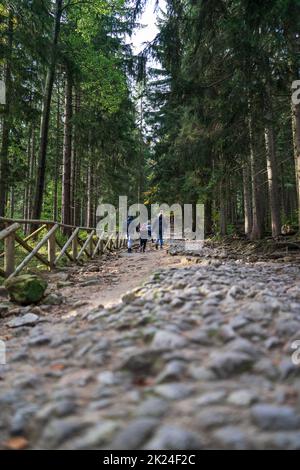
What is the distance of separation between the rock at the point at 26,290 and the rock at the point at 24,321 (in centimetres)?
91

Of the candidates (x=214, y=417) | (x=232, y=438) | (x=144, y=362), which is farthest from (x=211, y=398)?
(x=144, y=362)

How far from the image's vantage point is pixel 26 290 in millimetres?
5949

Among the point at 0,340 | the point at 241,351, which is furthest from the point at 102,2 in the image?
the point at 241,351

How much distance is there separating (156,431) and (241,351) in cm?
104

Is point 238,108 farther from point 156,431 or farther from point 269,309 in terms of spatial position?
point 156,431

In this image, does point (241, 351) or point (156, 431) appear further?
point (241, 351)

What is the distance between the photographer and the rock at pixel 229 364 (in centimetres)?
243

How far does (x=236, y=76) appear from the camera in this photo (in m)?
9.24

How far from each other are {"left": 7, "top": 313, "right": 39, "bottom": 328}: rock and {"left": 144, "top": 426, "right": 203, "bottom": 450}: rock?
132 inches

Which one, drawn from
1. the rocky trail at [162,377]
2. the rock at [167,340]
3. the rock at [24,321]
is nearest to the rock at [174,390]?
the rocky trail at [162,377]

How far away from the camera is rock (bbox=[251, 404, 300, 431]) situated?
1.86 metres

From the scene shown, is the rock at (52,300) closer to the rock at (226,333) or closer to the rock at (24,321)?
the rock at (24,321)

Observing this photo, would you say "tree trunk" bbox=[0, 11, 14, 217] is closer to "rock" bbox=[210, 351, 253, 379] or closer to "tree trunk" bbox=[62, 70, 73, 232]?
"tree trunk" bbox=[62, 70, 73, 232]

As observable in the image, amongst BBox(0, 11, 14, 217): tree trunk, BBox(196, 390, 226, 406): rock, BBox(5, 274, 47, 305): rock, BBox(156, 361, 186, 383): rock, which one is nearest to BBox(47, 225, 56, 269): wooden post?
BBox(5, 274, 47, 305): rock
